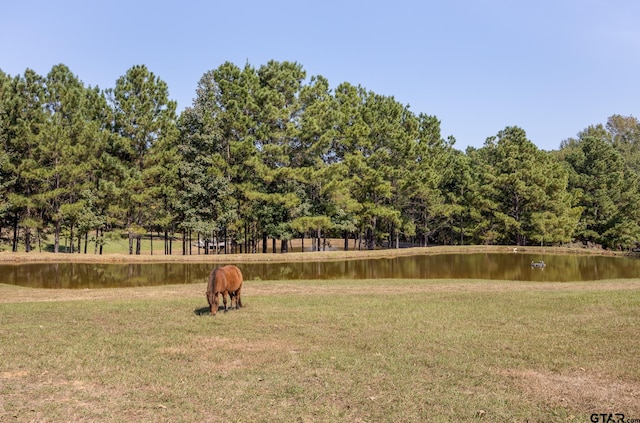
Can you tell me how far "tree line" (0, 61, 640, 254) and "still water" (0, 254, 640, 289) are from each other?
30.3 ft

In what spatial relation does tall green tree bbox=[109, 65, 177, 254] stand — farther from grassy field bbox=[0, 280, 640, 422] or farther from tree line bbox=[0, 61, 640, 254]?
grassy field bbox=[0, 280, 640, 422]

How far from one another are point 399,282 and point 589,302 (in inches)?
416

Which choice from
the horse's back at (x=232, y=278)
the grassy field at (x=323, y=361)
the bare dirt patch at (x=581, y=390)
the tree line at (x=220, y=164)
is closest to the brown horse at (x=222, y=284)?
the horse's back at (x=232, y=278)

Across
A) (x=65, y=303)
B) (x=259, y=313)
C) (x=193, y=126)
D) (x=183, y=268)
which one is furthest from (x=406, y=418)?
(x=193, y=126)

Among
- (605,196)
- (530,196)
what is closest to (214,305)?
(530,196)

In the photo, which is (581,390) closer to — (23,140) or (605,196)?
(23,140)

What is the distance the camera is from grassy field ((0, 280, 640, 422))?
795cm

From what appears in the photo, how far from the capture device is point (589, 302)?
17797mm

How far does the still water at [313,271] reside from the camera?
30297 mm

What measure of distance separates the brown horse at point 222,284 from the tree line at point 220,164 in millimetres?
30720

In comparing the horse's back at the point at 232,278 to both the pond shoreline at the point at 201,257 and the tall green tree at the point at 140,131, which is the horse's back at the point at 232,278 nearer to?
the pond shoreline at the point at 201,257

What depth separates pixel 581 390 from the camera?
345 inches

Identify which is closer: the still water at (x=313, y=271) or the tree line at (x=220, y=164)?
the still water at (x=313, y=271)

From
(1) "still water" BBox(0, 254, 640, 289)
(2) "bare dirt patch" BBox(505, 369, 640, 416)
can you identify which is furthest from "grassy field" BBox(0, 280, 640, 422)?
(1) "still water" BBox(0, 254, 640, 289)
